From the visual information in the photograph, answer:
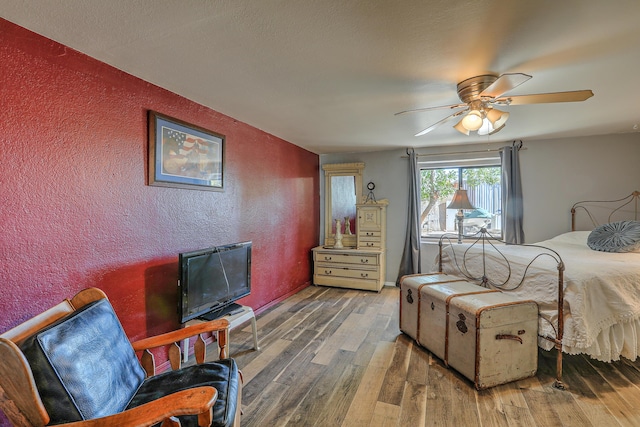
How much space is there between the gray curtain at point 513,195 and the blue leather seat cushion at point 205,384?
4102 mm

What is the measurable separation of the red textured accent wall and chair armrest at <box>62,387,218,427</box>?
95cm

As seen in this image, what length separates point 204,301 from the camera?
2.35 m

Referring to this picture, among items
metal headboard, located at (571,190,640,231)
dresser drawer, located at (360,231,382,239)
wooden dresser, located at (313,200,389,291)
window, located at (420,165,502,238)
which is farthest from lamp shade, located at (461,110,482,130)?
metal headboard, located at (571,190,640,231)

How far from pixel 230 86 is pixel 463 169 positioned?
3813 millimetres

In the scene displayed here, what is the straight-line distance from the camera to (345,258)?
4.56m

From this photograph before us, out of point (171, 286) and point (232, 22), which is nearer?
point (232, 22)

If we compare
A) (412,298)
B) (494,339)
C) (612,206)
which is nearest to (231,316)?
(412,298)

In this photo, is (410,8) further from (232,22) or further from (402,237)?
(402,237)

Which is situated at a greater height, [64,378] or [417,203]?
[417,203]

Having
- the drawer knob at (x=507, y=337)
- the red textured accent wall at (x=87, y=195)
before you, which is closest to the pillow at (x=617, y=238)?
the drawer knob at (x=507, y=337)

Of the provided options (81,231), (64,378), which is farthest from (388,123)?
(64,378)

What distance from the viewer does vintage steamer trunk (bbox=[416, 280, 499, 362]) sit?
7.70 feet

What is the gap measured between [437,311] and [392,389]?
734 mm

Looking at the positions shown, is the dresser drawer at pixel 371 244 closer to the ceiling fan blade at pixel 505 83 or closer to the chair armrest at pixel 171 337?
the ceiling fan blade at pixel 505 83
